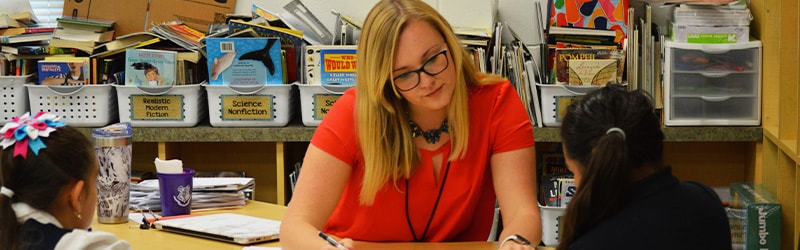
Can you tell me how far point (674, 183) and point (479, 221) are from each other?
28.7 inches

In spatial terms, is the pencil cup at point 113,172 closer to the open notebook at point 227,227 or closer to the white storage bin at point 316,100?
the open notebook at point 227,227

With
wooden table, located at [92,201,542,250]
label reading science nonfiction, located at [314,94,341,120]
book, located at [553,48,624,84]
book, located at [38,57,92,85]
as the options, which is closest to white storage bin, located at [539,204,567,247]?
book, located at [553,48,624,84]

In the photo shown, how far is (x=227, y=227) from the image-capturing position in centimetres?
244

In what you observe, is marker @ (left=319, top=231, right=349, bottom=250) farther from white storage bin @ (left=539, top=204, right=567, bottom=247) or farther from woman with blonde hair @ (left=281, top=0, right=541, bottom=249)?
white storage bin @ (left=539, top=204, right=567, bottom=247)

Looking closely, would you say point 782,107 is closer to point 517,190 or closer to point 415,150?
point 517,190

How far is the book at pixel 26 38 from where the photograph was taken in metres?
3.81

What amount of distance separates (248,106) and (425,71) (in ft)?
5.50

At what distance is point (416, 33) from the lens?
7.25 ft

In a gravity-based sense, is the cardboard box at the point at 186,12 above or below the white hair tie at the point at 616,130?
above

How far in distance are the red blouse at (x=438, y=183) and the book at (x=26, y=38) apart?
1954 mm

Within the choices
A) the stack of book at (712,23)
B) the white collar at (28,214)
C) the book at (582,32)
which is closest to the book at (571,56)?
the book at (582,32)

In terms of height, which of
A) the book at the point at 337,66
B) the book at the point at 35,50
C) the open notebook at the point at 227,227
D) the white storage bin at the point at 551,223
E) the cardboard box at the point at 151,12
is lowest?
the white storage bin at the point at 551,223

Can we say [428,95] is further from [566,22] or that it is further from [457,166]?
[566,22]

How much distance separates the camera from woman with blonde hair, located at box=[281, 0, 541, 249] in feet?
7.27
